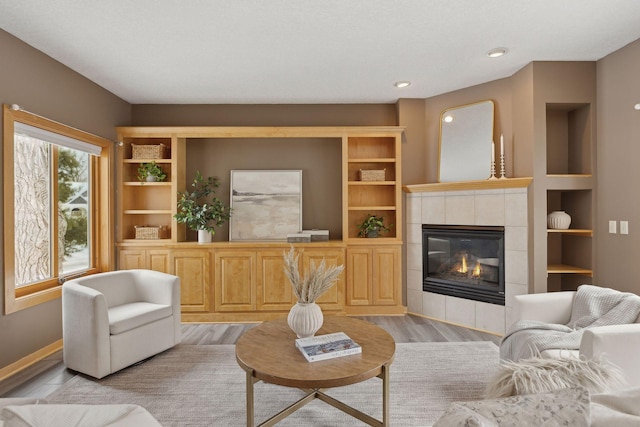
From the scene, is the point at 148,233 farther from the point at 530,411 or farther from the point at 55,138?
the point at 530,411

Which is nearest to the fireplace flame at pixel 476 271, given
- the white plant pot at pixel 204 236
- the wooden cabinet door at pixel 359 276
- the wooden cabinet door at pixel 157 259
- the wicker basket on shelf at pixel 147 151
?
the wooden cabinet door at pixel 359 276

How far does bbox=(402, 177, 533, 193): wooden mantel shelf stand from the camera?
11.3 ft

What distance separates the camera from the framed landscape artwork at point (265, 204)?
4.51 meters

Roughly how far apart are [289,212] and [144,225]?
190 centimetres

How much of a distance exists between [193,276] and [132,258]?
80 cm

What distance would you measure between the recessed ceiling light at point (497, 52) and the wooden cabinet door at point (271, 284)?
2.92m

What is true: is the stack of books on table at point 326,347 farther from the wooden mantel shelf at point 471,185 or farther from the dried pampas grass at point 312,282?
the wooden mantel shelf at point 471,185

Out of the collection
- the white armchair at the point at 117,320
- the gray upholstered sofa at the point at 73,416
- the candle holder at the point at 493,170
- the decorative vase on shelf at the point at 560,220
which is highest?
the candle holder at the point at 493,170

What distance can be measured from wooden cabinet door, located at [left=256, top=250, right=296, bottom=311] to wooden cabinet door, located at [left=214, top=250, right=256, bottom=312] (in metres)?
0.07

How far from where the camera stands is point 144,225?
4.56 metres

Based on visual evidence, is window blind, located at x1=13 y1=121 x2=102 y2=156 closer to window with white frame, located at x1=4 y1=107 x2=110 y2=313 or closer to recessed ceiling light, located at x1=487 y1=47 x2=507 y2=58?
window with white frame, located at x1=4 y1=107 x2=110 y2=313

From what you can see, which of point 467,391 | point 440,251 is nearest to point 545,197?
point 440,251

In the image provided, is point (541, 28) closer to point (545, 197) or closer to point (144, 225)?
point (545, 197)

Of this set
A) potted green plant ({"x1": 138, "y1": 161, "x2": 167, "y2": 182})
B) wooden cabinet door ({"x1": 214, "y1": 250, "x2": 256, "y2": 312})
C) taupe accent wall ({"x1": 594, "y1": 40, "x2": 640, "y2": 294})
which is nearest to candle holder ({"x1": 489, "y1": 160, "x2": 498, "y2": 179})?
taupe accent wall ({"x1": 594, "y1": 40, "x2": 640, "y2": 294})
